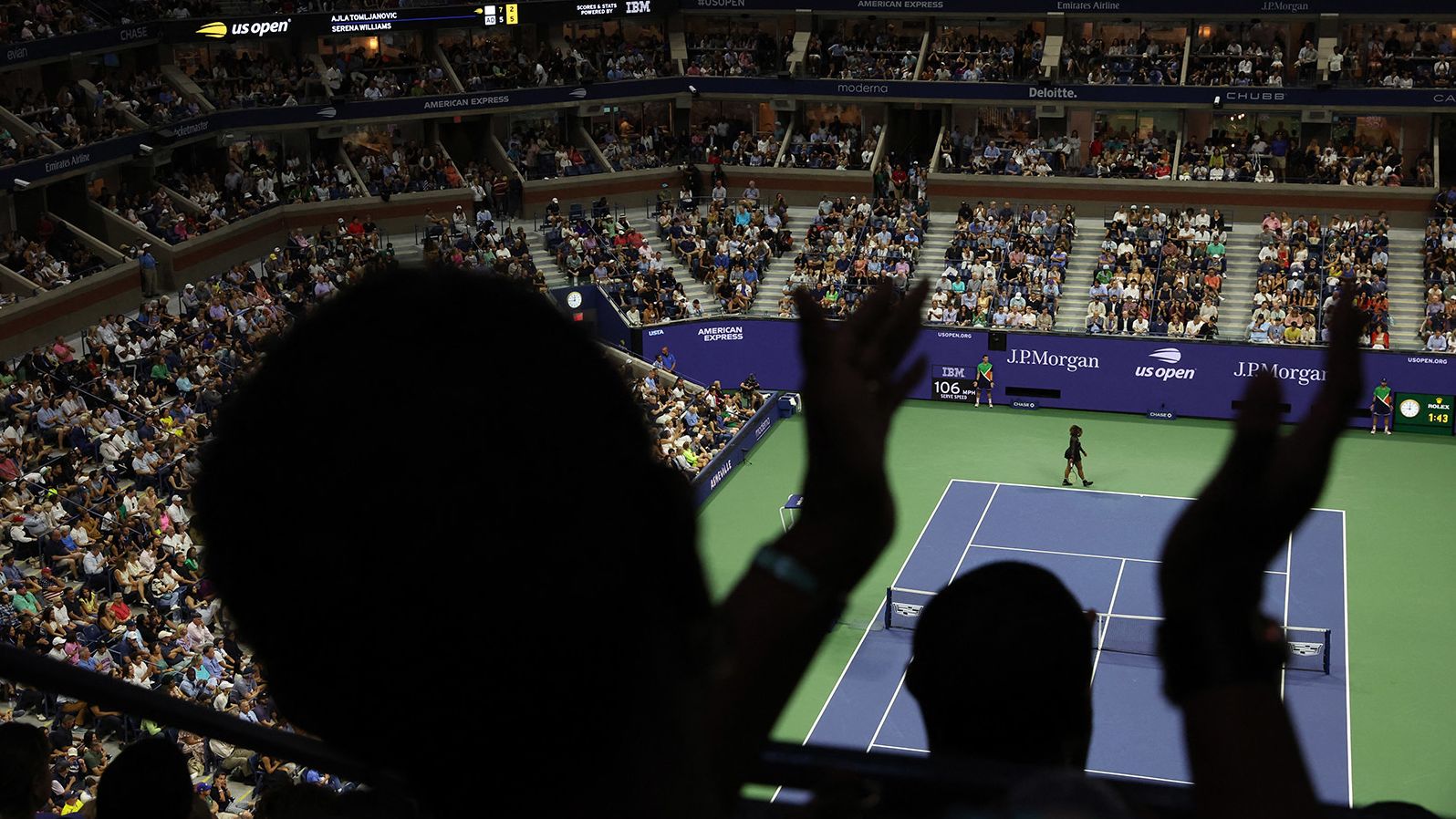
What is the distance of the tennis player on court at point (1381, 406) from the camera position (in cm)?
3412

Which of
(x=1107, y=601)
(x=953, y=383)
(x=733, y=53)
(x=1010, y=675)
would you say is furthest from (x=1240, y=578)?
(x=733, y=53)

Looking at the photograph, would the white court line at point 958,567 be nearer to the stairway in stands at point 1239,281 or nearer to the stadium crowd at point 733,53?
the stairway in stands at point 1239,281

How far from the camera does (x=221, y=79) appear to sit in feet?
145

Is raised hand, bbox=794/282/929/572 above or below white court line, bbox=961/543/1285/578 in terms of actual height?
above

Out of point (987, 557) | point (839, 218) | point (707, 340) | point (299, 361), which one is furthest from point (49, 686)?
point (839, 218)

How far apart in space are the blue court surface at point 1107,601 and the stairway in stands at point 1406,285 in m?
7.23

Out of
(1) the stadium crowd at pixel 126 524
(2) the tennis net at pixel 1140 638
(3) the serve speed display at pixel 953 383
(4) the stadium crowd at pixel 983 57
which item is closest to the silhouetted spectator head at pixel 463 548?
(1) the stadium crowd at pixel 126 524

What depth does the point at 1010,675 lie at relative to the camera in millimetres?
2037

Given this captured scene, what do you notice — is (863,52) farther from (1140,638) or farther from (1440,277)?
(1140,638)

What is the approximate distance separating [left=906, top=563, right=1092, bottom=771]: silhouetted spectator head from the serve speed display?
117 ft

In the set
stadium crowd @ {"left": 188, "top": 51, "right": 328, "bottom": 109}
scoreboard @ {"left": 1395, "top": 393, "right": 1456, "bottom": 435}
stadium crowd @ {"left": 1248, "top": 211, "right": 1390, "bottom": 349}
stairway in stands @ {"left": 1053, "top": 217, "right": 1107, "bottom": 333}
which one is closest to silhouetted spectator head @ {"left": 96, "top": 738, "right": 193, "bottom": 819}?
stadium crowd @ {"left": 1248, "top": 211, "right": 1390, "bottom": 349}

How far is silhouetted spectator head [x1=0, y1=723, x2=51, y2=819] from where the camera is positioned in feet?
12.3

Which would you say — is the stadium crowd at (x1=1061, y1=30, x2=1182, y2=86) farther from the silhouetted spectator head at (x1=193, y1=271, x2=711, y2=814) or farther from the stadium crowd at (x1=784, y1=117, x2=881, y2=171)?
the silhouetted spectator head at (x1=193, y1=271, x2=711, y2=814)

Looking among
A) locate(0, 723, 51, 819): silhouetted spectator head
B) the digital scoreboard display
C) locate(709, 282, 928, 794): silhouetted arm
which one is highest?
locate(709, 282, 928, 794): silhouetted arm
